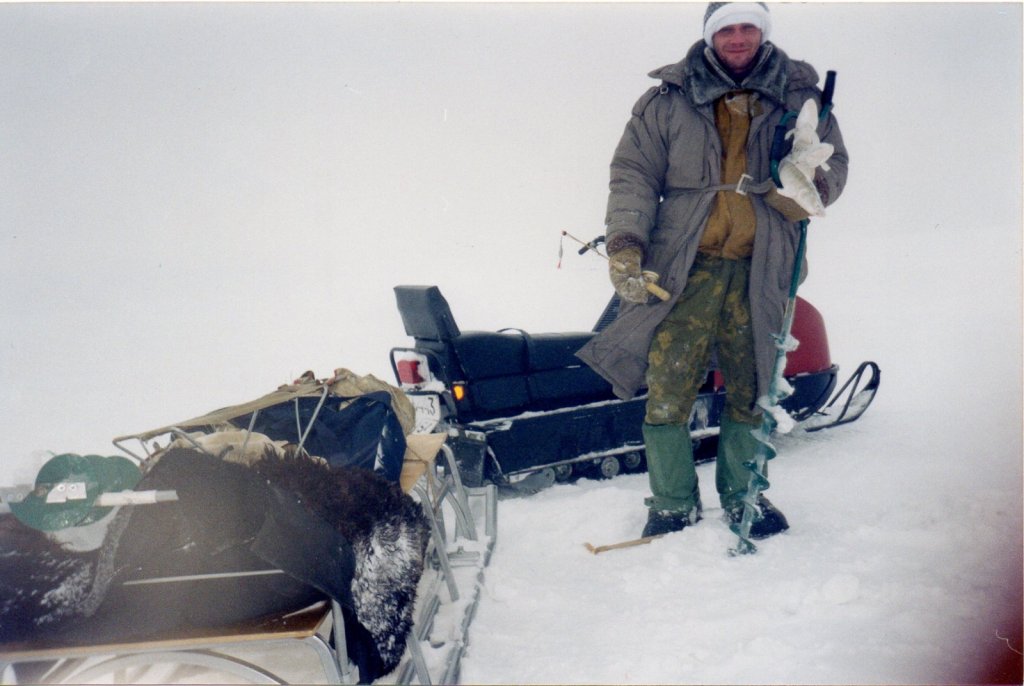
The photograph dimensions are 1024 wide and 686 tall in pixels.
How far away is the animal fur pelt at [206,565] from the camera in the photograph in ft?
3.97

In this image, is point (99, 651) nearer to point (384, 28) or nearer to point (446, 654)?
point (446, 654)

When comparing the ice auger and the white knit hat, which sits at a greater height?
the white knit hat

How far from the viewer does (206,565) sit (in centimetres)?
129

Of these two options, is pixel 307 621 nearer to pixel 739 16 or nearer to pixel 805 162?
pixel 805 162

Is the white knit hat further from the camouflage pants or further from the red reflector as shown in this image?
the red reflector

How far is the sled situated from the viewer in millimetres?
1195

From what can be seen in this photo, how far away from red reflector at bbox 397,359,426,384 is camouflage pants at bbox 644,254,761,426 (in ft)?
4.32

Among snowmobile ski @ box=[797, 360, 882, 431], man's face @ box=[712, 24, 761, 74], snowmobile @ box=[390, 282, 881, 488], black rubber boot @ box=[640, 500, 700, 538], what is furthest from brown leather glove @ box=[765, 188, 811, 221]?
snowmobile ski @ box=[797, 360, 882, 431]

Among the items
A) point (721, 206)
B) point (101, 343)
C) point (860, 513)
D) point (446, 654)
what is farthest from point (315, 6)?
point (101, 343)

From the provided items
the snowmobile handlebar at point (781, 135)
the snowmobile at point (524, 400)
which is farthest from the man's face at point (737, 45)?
the snowmobile at point (524, 400)

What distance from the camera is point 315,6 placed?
235 centimetres

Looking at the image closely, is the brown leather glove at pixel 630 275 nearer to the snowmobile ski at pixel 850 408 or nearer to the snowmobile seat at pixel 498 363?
the snowmobile seat at pixel 498 363

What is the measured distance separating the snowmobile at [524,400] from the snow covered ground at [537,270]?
221mm

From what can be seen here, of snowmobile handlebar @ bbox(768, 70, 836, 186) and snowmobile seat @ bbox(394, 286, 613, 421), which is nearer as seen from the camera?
snowmobile handlebar @ bbox(768, 70, 836, 186)
